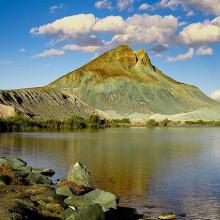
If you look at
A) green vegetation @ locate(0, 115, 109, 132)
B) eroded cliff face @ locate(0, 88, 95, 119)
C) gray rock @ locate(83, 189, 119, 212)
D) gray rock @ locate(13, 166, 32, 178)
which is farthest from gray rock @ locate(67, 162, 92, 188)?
eroded cliff face @ locate(0, 88, 95, 119)

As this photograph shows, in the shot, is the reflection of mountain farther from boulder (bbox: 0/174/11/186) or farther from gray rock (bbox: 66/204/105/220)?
gray rock (bbox: 66/204/105/220)

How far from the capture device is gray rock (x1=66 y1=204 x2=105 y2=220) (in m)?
15.9

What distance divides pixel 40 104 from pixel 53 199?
491 ft

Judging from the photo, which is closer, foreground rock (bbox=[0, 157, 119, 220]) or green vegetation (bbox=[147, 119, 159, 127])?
foreground rock (bbox=[0, 157, 119, 220])

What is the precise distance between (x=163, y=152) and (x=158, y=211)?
28300 millimetres

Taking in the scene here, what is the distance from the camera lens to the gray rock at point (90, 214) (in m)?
15.9

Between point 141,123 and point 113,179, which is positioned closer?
Result: point 113,179

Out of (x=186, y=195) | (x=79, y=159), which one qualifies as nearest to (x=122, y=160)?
(x=79, y=159)

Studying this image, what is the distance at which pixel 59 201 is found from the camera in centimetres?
1934

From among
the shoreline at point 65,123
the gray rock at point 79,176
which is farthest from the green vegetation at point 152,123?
the gray rock at point 79,176

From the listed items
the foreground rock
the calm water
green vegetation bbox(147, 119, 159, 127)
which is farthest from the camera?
green vegetation bbox(147, 119, 159, 127)

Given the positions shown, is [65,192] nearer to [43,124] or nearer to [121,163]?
[121,163]

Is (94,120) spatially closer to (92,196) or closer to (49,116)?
(49,116)

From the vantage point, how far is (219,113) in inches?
7525
